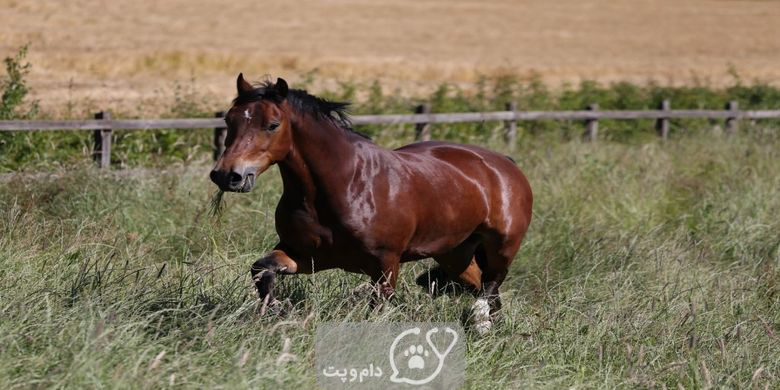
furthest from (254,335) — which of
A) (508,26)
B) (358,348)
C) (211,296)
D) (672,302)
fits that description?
(508,26)

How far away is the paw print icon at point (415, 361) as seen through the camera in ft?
19.1

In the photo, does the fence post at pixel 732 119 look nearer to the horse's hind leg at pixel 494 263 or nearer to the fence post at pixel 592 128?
the fence post at pixel 592 128

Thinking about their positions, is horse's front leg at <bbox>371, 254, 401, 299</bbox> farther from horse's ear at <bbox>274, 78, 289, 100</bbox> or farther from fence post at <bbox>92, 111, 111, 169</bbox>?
fence post at <bbox>92, 111, 111, 169</bbox>

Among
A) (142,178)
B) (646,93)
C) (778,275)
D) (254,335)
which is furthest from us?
(646,93)

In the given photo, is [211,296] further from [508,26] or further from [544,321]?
[508,26]

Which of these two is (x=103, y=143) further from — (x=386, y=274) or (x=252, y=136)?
(x=252, y=136)

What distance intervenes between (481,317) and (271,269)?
131 cm

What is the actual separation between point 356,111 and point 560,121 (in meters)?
3.62

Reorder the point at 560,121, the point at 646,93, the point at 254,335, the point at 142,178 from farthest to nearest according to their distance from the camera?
the point at 646,93 < the point at 560,121 < the point at 142,178 < the point at 254,335

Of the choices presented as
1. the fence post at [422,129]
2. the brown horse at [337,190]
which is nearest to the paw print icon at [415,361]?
the brown horse at [337,190]

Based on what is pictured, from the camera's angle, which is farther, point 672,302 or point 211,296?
point 672,302

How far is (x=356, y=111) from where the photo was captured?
1722 centimetres

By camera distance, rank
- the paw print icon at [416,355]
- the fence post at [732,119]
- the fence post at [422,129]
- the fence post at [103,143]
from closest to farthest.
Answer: the paw print icon at [416,355] < the fence post at [103,143] < the fence post at [422,129] < the fence post at [732,119]

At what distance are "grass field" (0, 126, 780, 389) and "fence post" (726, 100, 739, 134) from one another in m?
7.90
